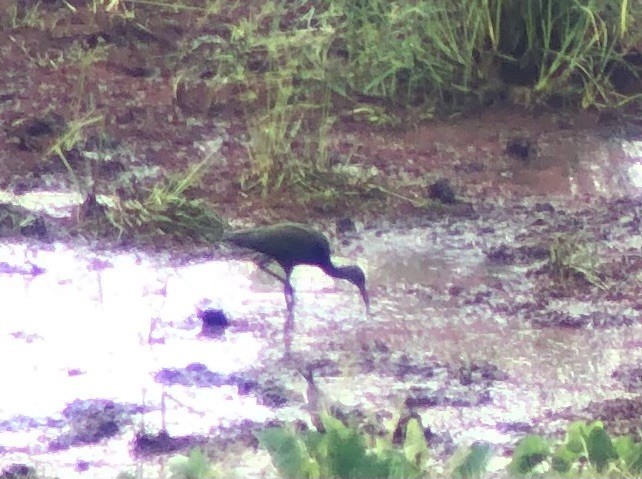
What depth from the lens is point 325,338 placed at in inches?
64.7

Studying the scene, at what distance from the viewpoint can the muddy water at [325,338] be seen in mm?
1461

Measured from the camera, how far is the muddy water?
1.46m

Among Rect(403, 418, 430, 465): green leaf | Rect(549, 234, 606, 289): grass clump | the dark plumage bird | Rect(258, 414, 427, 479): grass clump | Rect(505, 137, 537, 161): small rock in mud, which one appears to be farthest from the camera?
Rect(505, 137, 537, 161): small rock in mud

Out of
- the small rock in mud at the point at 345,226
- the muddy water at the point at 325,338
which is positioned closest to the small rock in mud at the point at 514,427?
the muddy water at the point at 325,338

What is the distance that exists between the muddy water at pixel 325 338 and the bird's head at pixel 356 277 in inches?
0.7

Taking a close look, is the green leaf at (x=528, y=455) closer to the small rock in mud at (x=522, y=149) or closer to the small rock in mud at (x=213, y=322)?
the small rock in mud at (x=213, y=322)

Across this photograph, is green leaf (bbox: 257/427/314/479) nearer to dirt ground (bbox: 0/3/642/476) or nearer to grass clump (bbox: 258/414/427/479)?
grass clump (bbox: 258/414/427/479)

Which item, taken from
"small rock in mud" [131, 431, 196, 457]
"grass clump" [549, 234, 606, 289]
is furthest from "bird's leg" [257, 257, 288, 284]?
"grass clump" [549, 234, 606, 289]

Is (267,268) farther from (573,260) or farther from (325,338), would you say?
(573,260)

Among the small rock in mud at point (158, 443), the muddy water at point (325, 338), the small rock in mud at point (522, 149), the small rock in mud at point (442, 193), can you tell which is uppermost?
the small rock in mud at point (522, 149)

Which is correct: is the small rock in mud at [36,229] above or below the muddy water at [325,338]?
above

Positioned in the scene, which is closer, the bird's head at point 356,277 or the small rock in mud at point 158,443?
the small rock in mud at point 158,443

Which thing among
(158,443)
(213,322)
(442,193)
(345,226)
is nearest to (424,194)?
(442,193)

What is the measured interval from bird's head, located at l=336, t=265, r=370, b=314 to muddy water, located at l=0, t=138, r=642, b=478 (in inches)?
0.7
